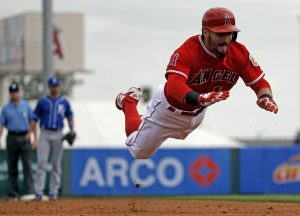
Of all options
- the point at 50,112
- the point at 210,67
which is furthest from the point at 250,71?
the point at 50,112

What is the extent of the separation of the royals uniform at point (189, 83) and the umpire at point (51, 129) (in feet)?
19.2

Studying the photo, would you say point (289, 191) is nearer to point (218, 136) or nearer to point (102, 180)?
point (102, 180)

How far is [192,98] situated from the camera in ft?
32.2

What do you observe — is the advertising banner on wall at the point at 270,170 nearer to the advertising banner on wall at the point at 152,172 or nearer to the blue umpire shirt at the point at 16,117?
the advertising banner on wall at the point at 152,172

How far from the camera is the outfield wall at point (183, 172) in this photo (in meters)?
21.5

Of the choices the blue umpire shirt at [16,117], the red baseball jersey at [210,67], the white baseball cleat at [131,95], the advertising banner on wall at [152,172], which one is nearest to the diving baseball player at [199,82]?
the red baseball jersey at [210,67]

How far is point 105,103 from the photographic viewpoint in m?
31.0

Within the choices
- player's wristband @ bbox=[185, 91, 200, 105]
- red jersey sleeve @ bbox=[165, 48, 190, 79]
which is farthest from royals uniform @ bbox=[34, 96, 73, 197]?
player's wristband @ bbox=[185, 91, 200, 105]

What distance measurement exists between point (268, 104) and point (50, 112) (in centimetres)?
782

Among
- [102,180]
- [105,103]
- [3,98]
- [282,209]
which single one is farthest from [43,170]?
[3,98]

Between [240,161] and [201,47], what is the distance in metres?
12.4

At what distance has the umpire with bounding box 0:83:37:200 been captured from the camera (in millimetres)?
17969

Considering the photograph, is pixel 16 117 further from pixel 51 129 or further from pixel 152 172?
pixel 152 172

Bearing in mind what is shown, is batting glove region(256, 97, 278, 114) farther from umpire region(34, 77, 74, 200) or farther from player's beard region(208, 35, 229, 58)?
umpire region(34, 77, 74, 200)
